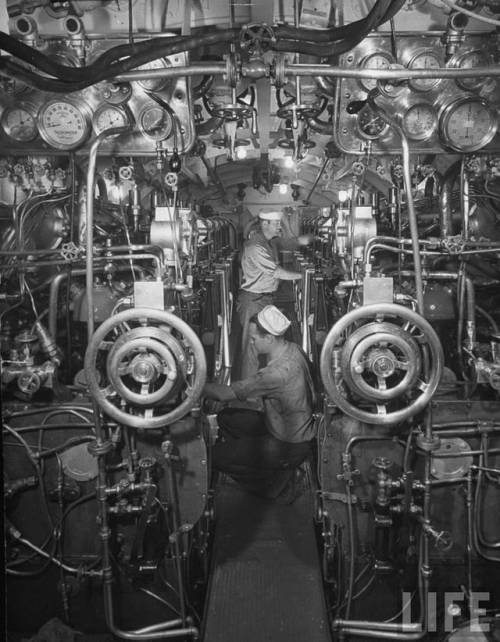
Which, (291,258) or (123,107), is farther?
(291,258)

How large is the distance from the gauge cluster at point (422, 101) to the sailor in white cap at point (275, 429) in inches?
58.4

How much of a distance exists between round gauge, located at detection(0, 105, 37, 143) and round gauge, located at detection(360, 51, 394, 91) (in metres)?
1.74

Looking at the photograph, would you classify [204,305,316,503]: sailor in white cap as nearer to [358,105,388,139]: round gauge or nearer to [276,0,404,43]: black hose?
[358,105,388,139]: round gauge

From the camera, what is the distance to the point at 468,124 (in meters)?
2.77

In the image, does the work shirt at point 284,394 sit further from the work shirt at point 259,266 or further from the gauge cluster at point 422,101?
the work shirt at point 259,266

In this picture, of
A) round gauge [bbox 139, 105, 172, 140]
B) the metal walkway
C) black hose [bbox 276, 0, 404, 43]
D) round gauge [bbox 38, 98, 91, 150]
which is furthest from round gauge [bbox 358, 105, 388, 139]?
the metal walkway

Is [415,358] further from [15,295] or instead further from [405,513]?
[15,295]

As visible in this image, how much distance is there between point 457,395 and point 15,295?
2.40 meters

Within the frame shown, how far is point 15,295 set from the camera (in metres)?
2.93

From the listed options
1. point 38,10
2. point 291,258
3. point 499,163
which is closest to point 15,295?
point 38,10

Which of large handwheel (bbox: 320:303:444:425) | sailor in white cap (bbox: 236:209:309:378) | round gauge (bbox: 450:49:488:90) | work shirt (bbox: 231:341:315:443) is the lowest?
work shirt (bbox: 231:341:315:443)

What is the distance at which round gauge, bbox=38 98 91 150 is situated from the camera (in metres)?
2.84

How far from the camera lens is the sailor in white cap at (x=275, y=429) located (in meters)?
3.70

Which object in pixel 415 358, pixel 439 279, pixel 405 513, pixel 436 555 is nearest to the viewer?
pixel 415 358
